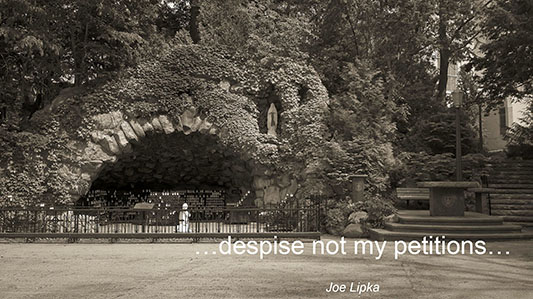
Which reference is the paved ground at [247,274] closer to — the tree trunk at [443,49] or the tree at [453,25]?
the tree trunk at [443,49]

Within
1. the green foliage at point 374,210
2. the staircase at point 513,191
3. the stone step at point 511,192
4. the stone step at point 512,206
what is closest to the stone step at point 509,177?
the staircase at point 513,191

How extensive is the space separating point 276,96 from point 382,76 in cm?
476

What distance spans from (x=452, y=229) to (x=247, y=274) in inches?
239

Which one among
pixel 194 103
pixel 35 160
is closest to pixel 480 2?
pixel 194 103

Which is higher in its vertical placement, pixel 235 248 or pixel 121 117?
pixel 121 117

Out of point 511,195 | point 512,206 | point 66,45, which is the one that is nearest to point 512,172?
point 511,195

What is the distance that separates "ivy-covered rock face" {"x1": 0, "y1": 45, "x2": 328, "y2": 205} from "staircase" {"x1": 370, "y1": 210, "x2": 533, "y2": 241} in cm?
415

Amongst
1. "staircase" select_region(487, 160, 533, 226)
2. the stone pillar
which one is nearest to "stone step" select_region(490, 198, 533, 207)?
"staircase" select_region(487, 160, 533, 226)

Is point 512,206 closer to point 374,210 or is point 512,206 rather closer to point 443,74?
point 374,210

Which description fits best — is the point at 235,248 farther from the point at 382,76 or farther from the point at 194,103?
the point at 382,76

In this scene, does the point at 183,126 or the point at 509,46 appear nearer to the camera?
the point at 183,126

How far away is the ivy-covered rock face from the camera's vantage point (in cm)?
1442

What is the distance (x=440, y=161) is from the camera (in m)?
15.6

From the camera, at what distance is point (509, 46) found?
53.3 feet
